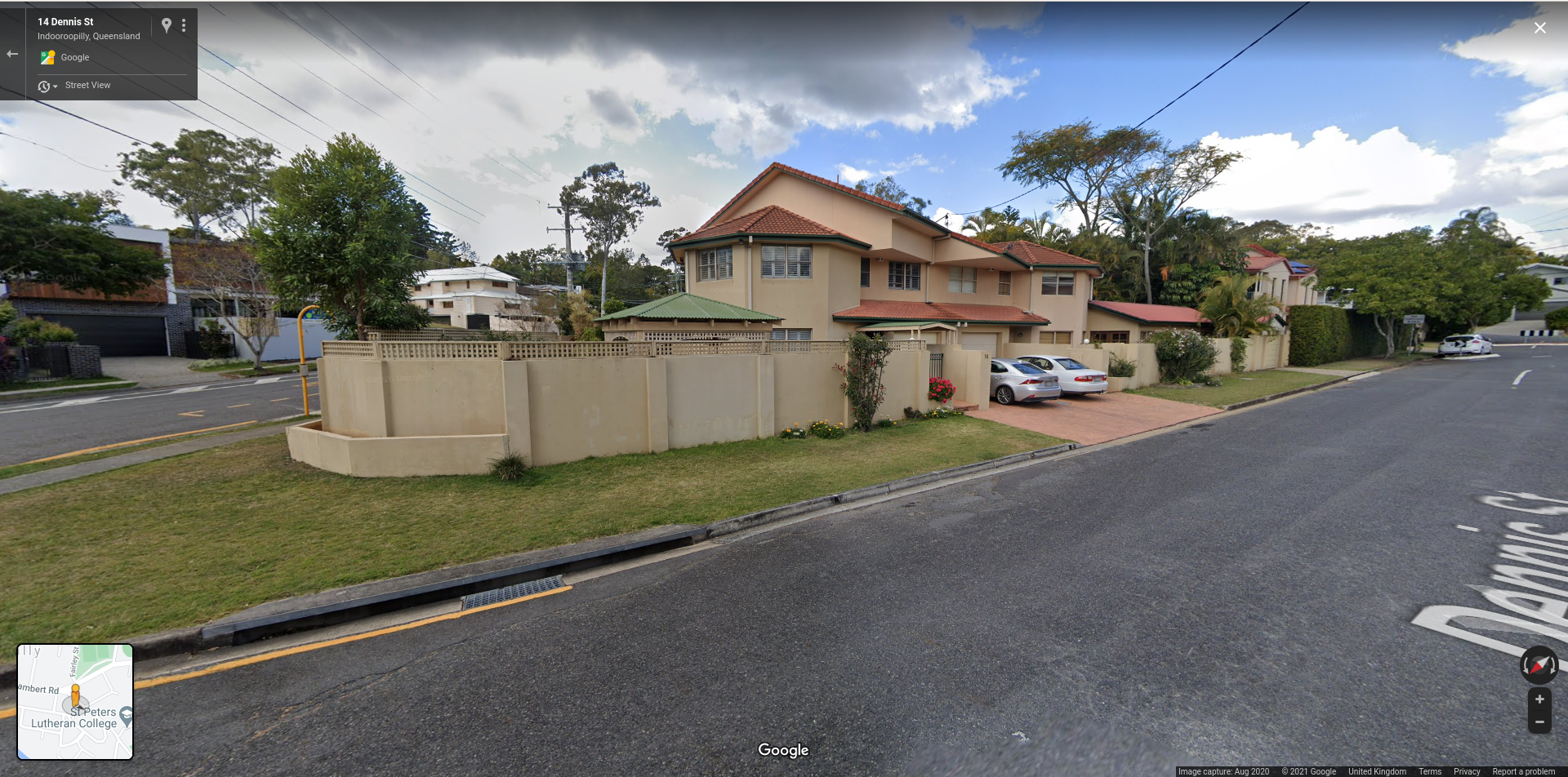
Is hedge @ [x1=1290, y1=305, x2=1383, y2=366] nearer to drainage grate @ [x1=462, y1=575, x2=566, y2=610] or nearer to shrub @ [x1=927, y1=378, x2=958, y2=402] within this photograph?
shrub @ [x1=927, y1=378, x2=958, y2=402]

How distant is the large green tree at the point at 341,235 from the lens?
342 inches

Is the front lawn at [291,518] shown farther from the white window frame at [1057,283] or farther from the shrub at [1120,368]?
the white window frame at [1057,283]

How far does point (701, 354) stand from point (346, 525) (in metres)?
5.37

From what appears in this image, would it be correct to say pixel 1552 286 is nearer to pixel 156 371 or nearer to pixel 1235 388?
pixel 1235 388

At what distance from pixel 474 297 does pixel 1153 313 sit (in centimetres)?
5031

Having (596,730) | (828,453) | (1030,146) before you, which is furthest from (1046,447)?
(1030,146)

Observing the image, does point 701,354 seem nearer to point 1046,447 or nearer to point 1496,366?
point 1046,447

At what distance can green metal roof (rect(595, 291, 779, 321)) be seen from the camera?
12594mm

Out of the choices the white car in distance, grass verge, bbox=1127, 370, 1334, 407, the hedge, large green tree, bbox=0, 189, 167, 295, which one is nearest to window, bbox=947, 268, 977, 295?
the white car in distance

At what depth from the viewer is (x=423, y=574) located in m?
4.72

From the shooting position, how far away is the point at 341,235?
8.98 metres

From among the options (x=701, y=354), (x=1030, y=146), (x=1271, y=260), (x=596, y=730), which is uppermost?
(x=1030, y=146)

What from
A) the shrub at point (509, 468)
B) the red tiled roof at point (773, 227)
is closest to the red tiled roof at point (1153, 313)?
the red tiled roof at point (773, 227)

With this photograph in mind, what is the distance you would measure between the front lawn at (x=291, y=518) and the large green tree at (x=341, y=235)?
291 cm
